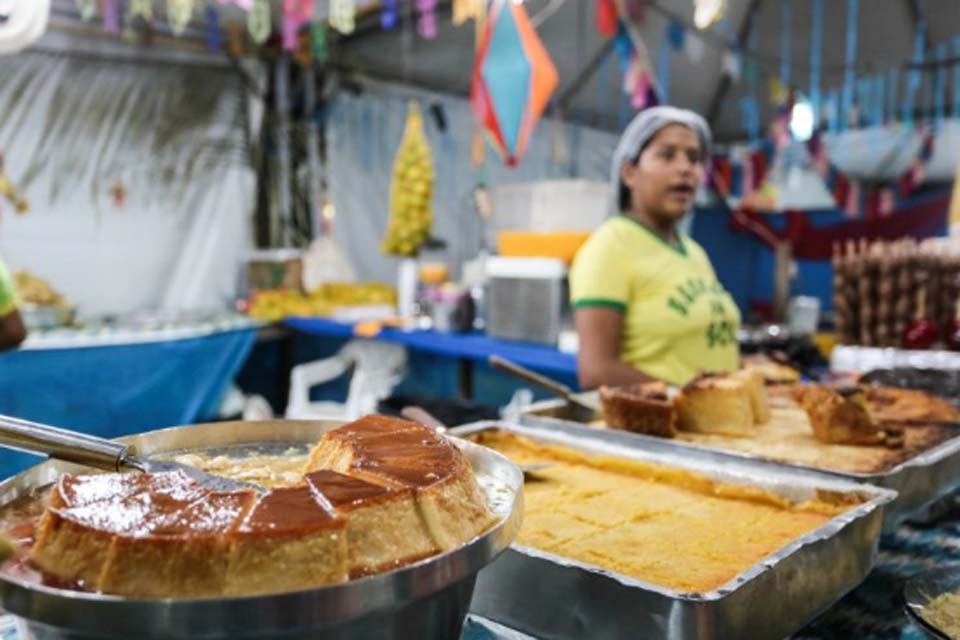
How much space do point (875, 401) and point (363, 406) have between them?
12.6 feet

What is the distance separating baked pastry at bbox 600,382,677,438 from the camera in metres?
1.65

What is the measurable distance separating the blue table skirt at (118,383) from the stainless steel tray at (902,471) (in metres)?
2.98

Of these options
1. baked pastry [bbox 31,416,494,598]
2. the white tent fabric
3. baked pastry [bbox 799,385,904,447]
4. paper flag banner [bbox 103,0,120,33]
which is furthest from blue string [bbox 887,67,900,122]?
baked pastry [bbox 31,416,494,598]

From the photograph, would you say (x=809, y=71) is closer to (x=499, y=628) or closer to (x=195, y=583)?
(x=499, y=628)

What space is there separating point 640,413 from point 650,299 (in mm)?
880

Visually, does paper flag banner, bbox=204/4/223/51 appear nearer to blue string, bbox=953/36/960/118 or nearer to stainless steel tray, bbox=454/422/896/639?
blue string, bbox=953/36/960/118

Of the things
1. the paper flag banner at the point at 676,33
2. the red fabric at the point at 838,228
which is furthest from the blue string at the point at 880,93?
the paper flag banner at the point at 676,33

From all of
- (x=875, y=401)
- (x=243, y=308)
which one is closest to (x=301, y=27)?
(x=243, y=308)

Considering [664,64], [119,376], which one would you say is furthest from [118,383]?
[664,64]

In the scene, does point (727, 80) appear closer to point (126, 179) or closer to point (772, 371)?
point (772, 371)

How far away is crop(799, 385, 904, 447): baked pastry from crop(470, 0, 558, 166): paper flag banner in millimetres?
2403

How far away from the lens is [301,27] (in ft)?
22.4

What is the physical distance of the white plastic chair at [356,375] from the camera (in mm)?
5383

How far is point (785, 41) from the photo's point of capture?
19.2 ft
